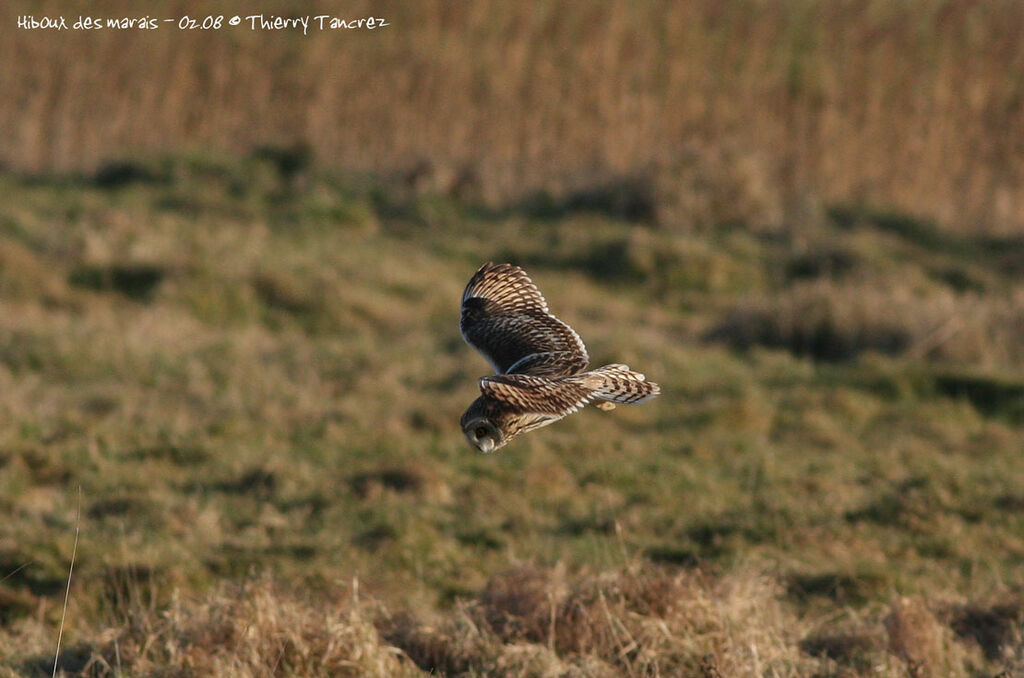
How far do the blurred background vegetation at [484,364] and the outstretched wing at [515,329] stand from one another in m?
1.16

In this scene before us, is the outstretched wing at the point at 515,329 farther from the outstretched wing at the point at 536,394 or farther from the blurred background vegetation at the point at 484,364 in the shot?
the blurred background vegetation at the point at 484,364

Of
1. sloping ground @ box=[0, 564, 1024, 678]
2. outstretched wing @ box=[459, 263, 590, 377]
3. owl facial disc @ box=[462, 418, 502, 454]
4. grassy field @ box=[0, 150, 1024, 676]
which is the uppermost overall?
outstretched wing @ box=[459, 263, 590, 377]

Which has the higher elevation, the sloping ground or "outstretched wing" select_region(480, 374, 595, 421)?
"outstretched wing" select_region(480, 374, 595, 421)

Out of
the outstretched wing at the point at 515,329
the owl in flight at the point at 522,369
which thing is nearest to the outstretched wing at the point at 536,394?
the owl in flight at the point at 522,369

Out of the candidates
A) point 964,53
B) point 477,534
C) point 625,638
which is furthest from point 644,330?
point 964,53

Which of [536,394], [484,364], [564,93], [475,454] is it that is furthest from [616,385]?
[564,93]

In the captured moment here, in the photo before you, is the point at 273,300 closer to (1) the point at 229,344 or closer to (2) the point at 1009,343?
(1) the point at 229,344

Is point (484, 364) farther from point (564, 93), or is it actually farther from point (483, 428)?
point (564, 93)

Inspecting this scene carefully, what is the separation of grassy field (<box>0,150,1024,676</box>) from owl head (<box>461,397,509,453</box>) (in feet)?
4.90

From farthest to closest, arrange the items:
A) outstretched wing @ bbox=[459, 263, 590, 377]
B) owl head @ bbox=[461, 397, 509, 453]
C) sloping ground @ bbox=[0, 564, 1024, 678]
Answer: sloping ground @ bbox=[0, 564, 1024, 678] → outstretched wing @ bbox=[459, 263, 590, 377] → owl head @ bbox=[461, 397, 509, 453]

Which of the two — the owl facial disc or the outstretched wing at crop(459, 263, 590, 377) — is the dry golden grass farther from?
the owl facial disc

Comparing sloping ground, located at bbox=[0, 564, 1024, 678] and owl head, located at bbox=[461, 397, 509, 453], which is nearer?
owl head, located at bbox=[461, 397, 509, 453]

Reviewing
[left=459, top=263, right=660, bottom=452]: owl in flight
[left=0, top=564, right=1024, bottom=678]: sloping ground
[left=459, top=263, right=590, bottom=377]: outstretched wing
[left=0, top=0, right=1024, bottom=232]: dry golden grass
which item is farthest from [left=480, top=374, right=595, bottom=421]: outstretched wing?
[left=0, top=0, right=1024, bottom=232]: dry golden grass

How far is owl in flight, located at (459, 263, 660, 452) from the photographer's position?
10.1ft
